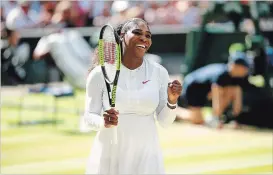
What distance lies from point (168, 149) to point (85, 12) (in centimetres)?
999

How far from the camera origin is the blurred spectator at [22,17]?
17562mm

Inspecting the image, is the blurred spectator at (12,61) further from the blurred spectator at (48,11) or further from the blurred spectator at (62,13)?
the blurred spectator at (48,11)

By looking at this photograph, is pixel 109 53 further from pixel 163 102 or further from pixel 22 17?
pixel 22 17

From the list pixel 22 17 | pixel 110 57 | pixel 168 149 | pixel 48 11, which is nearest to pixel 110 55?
pixel 110 57

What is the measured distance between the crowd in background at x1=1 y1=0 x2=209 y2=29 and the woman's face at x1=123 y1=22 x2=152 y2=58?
32.5 ft

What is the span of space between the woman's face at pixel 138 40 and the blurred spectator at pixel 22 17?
12019mm

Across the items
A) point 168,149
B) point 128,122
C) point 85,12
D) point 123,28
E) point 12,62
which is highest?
point 85,12

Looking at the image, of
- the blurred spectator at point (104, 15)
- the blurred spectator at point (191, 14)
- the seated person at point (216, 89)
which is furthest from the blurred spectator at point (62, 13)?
the seated person at point (216, 89)

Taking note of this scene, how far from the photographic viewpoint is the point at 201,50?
1372cm

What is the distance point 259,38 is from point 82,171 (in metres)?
5.22

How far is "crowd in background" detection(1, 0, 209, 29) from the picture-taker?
17688 mm

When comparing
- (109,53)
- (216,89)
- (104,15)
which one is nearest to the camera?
(109,53)

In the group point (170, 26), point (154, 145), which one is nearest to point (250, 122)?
point (154, 145)

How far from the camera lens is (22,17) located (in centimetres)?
1864
